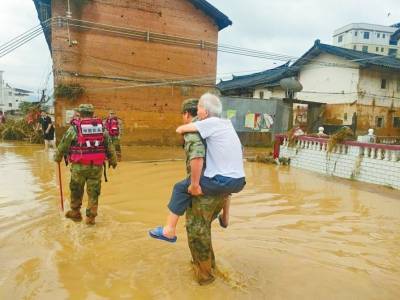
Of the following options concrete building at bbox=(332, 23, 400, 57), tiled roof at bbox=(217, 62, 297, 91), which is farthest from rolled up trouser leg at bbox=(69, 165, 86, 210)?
concrete building at bbox=(332, 23, 400, 57)

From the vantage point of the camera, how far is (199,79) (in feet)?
62.5

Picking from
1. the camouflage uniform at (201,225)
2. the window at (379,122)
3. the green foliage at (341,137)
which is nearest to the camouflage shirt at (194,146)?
the camouflage uniform at (201,225)

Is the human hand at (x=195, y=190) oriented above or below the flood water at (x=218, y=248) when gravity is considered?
above

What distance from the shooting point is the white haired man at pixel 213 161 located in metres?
3.23

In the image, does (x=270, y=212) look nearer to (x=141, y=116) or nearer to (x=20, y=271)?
(x=20, y=271)

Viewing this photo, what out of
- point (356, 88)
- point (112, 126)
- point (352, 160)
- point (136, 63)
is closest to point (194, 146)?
point (352, 160)

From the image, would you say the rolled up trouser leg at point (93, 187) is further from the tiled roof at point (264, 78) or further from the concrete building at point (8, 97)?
the concrete building at point (8, 97)

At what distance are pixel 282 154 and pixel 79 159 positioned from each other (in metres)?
8.67

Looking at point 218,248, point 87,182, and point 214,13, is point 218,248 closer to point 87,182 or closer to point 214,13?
point 87,182

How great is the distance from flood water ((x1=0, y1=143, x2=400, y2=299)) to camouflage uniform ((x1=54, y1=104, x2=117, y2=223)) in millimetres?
314

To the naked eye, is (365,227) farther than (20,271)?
Yes

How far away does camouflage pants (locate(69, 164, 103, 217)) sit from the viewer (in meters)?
5.25

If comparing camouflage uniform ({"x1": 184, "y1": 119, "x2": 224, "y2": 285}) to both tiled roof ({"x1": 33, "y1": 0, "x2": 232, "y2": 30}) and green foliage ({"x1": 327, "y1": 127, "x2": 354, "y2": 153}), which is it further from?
tiled roof ({"x1": 33, "y1": 0, "x2": 232, "y2": 30})

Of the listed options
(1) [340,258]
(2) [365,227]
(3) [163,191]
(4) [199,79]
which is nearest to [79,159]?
(3) [163,191]
